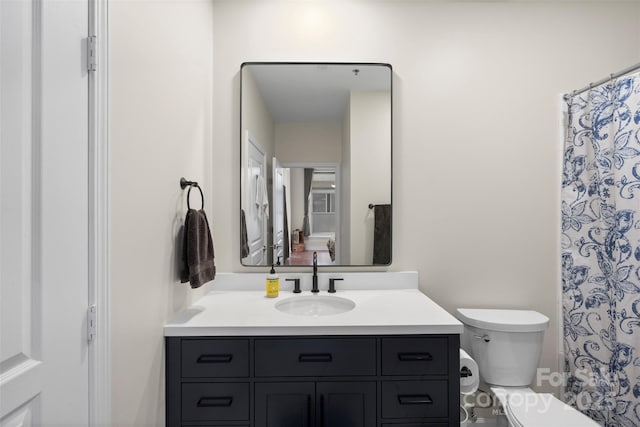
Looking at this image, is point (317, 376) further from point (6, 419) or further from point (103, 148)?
point (103, 148)

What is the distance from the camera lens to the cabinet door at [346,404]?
1.30 metres

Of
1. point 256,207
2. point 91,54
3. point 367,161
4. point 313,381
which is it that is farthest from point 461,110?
point 91,54

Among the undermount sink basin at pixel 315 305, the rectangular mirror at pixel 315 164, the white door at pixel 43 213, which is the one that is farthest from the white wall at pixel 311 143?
the white door at pixel 43 213

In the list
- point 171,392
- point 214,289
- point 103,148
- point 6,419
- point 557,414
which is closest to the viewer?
point 6,419

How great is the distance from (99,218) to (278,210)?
3.49ft

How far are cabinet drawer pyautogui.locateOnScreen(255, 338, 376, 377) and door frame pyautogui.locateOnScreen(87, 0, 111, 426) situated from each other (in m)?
0.55

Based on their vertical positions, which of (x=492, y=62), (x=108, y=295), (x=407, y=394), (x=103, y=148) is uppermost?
(x=492, y=62)

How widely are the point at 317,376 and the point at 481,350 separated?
0.96 meters

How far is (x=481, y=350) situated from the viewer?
66.6 inches

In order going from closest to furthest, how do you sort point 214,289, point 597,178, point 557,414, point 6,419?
point 6,419
point 557,414
point 597,178
point 214,289

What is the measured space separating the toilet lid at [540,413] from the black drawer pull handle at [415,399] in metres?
0.45

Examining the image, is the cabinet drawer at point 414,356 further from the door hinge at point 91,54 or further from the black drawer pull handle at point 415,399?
the door hinge at point 91,54

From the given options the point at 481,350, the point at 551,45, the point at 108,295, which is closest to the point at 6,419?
the point at 108,295

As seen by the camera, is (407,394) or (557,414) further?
→ (557,414)
